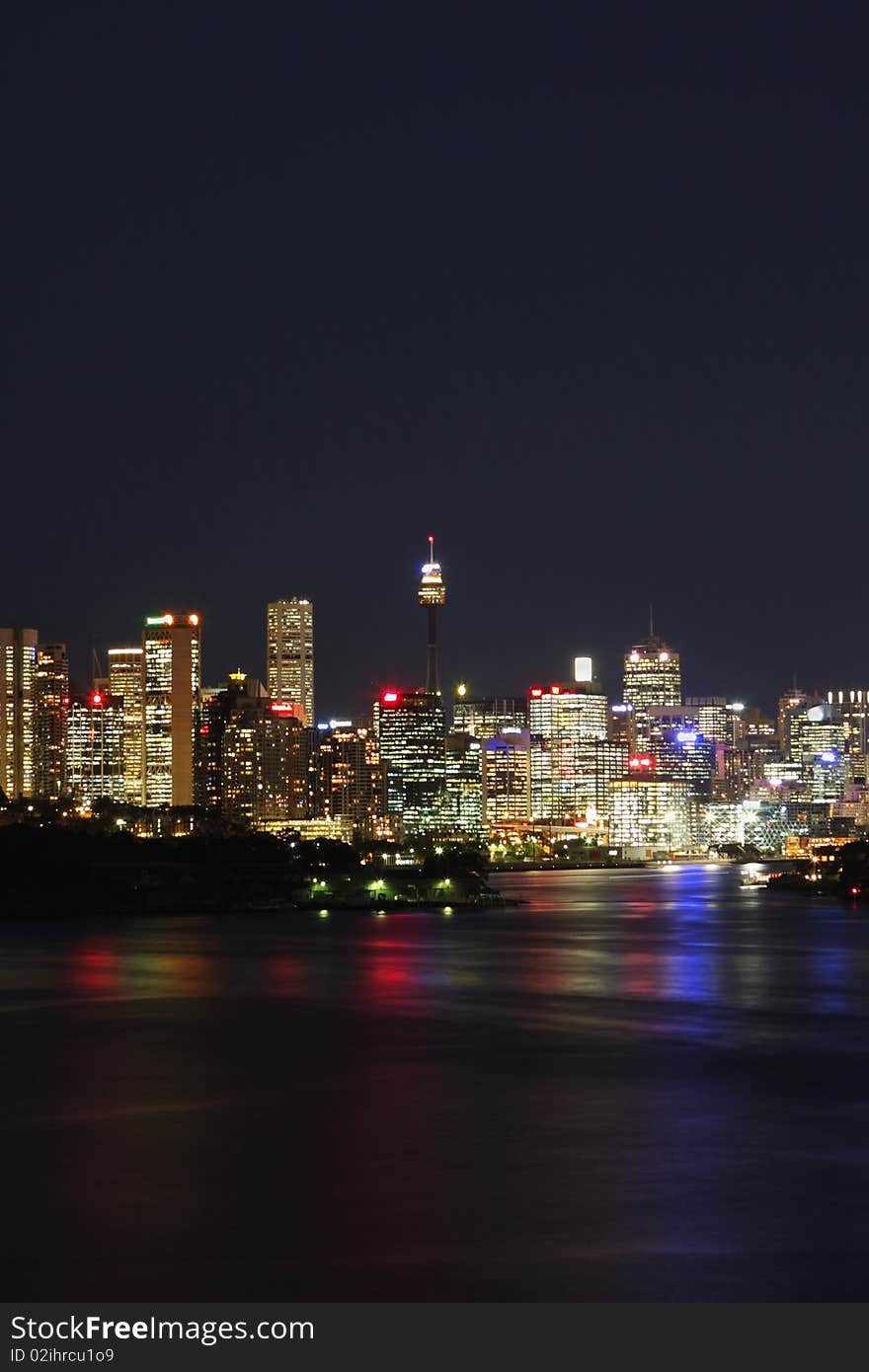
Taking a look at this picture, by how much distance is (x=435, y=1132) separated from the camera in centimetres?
2317

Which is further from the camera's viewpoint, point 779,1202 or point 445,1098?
point 445,1098

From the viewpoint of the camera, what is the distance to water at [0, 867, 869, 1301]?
1575 centimetres

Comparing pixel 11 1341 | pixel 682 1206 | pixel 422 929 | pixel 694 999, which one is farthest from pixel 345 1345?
pixel 422 929

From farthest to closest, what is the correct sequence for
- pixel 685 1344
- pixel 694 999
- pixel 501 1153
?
pixel 694 999 → pixel 501 1153 → pixel 685 1344

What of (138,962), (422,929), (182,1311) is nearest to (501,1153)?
(182,1311)

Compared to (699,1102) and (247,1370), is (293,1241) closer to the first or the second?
(247,1370)

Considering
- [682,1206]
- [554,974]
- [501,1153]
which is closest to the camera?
[682,1206]

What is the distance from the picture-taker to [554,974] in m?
51.0

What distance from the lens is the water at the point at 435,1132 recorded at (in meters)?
15.8

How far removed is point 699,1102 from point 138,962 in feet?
103

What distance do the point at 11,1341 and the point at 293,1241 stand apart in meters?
4.17

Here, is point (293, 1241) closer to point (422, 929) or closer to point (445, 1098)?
point (445, 1098)

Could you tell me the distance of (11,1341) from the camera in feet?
42.2

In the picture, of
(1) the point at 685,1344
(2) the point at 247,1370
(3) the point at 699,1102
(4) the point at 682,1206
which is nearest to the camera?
(2) the point at 247,1370
